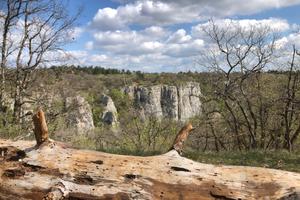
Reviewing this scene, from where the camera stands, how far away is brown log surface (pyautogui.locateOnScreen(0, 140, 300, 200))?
4855mm

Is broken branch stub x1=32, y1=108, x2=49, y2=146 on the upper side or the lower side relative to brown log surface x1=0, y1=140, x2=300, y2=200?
→ upper

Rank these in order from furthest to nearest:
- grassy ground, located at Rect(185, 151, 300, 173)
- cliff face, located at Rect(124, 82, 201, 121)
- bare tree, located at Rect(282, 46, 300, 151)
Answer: cliff face, located at Rect(124, 82, 201, 121), bare tree, located at Rect(282, 46, 300, 151), grassy ground, located at Rect(185, 151, 300, 173)

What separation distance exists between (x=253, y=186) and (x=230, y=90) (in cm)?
1735

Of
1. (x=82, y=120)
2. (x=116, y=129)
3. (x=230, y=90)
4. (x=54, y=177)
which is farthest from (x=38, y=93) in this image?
(x=54, y=177)

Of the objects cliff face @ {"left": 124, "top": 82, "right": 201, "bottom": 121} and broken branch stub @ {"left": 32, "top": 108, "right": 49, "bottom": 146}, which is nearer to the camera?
broken branch stub @ {"left": 32, "top": 108, "right": 49, "bottom": 146}

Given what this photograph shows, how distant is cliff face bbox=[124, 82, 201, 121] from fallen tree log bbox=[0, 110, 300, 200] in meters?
18.5

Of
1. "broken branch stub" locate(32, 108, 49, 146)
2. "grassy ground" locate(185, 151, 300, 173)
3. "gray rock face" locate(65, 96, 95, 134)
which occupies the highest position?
"broken branch stub" locate(32, 108, 49, 146)

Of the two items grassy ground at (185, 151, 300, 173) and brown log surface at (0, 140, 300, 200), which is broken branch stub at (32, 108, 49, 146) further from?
grassy ground at (185, 151, 300, 173)

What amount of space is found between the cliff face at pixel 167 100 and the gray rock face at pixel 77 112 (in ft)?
18.9

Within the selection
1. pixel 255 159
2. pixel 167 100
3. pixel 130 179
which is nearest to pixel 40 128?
pixel 130 179

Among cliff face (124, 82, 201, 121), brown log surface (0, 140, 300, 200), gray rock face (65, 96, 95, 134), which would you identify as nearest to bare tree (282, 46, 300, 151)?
cliff face (124, 82, 201, 121)

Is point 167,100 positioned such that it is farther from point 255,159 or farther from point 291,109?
point 255,159

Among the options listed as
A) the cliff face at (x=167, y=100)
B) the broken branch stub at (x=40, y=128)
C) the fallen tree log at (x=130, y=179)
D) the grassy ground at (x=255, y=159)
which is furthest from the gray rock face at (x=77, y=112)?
the fallen tree log at (x=130, y=179)

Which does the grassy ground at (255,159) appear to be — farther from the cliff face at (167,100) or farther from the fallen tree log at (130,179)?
the cliff face at (167,100)
